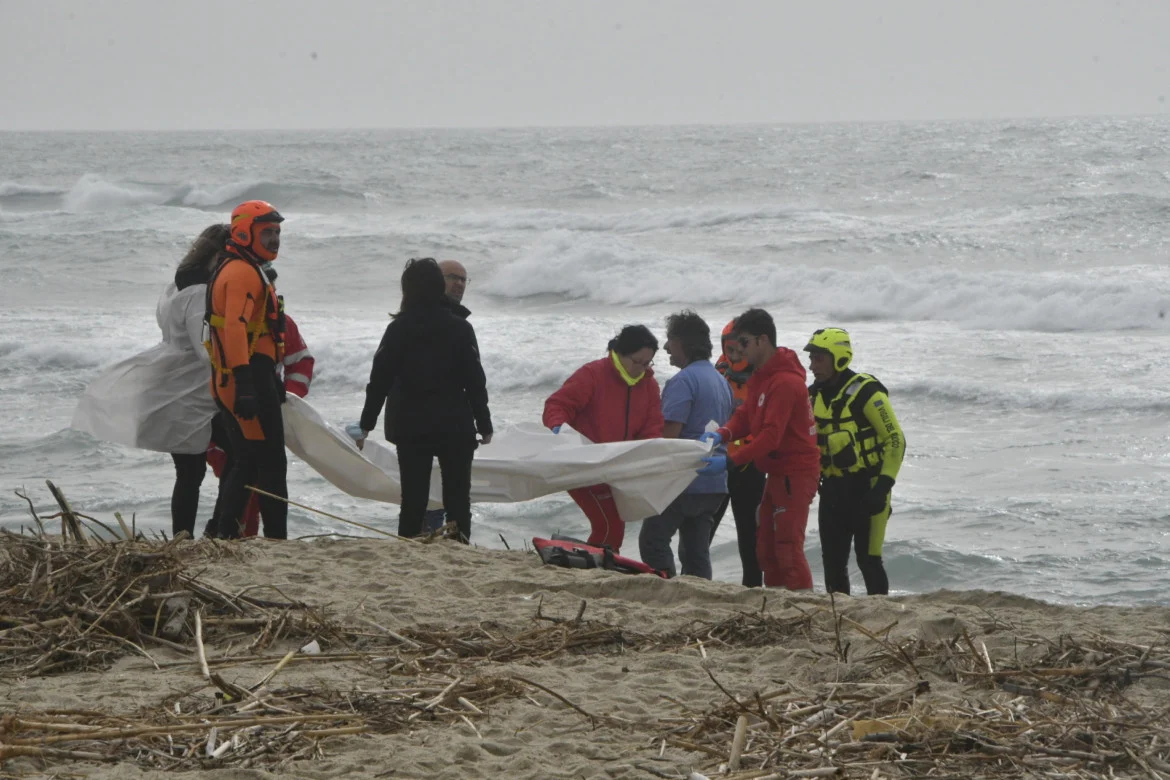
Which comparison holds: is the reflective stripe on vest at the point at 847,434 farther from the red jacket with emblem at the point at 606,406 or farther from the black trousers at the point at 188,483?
the black trousers at the point at 188,483

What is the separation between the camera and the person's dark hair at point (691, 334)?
6957 mm

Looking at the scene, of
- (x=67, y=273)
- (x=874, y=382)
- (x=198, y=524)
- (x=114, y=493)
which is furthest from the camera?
(x=67, y=273)

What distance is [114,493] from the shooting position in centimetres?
1050

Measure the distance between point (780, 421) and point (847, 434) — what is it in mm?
407

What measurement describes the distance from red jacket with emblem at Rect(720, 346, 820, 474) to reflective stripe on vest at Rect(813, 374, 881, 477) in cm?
9

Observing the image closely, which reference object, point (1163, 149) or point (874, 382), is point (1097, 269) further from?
point (1163, 149)

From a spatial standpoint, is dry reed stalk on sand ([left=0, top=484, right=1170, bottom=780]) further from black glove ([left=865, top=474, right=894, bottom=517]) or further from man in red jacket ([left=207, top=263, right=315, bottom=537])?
man in red jacket ([left=207, top=263, right=315, bottom=537])

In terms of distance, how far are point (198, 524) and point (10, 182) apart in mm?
43163

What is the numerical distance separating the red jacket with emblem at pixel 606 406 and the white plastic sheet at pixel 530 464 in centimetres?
11

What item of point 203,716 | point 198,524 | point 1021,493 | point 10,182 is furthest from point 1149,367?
point 10,182

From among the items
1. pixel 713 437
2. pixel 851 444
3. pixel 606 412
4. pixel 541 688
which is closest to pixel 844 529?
pixel 851 444

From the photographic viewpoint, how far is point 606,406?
23.9 ft

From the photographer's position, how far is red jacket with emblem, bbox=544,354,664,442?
7219mm

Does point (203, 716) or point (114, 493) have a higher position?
point (203, 716)
